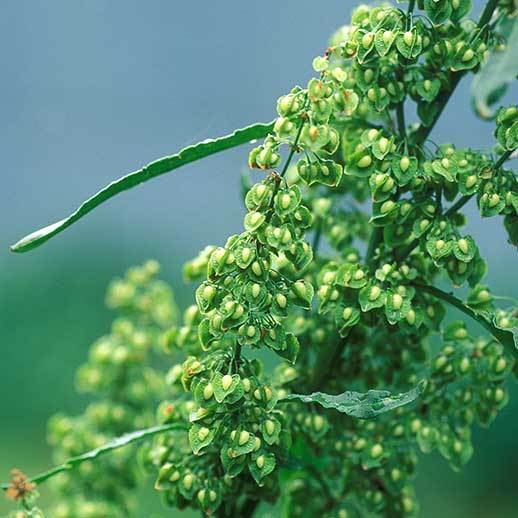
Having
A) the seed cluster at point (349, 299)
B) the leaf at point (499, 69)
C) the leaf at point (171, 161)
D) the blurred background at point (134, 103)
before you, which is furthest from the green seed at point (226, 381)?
the blurred background at point (134, 103)

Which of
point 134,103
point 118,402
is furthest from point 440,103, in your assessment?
point 134,103

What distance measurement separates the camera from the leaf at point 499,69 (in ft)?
2.17

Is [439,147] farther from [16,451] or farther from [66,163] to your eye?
[66,163]

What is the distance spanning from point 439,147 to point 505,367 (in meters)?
0.16

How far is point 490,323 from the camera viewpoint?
617 mm

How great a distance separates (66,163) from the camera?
400 centimetres

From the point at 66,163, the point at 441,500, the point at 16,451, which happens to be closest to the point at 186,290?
the point at 16,451

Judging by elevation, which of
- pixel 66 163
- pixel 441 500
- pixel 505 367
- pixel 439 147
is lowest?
pixel 505 367

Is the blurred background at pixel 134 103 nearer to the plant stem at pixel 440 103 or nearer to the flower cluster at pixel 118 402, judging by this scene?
the flower cluster at pixel 118 402

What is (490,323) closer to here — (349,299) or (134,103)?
(349,299)

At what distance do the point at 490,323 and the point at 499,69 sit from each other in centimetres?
19

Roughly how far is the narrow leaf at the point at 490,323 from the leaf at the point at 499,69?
6.2 inches

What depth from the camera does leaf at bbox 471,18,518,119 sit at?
0.66 m

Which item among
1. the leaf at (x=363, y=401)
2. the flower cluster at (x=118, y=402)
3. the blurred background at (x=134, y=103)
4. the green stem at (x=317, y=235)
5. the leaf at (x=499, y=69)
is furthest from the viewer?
the blurred background at (x=134, y=103)
